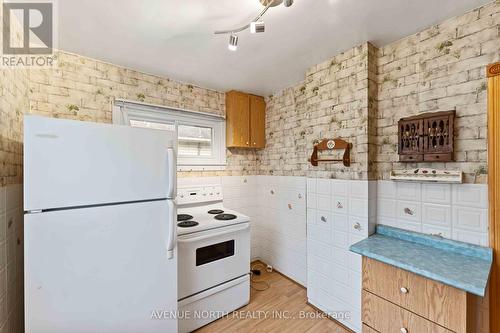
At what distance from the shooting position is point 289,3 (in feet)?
4.00

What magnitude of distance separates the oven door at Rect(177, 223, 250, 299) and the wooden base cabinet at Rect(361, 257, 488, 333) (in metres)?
1.09

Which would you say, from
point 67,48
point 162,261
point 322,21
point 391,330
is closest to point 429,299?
point 391,330

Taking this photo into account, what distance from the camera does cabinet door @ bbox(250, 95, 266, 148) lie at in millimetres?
2936

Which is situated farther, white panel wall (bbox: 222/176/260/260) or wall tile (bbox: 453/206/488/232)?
white panel wall (bbox: 222/176/260/260)

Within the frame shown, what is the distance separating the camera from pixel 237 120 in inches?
110

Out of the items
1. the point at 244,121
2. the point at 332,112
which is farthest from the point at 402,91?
the point at 244,121

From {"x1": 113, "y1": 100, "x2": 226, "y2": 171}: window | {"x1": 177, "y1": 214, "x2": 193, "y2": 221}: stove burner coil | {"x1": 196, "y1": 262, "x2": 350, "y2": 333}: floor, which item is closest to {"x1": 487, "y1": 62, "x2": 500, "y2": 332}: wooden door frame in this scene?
{"x1": 196, "y1": 262, "x2": 350, "y2": 333}: floor

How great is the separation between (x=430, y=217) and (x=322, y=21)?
5.18ft

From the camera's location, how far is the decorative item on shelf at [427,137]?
1430 mm

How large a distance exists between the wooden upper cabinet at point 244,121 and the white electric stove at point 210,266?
1.03 meters

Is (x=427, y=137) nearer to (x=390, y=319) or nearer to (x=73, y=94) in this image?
(x=390, y=319)

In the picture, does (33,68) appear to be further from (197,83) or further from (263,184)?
(263,184)

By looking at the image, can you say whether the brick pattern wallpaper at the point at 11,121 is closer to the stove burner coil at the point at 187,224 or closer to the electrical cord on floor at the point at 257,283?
the stove burner coil at the point at 187,224

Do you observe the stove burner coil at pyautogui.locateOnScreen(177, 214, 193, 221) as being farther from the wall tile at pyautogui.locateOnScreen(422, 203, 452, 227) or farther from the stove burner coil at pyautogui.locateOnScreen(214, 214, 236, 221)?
the wall tile at pyautogui.locateOnScreen(422, 203, 452, 227)
